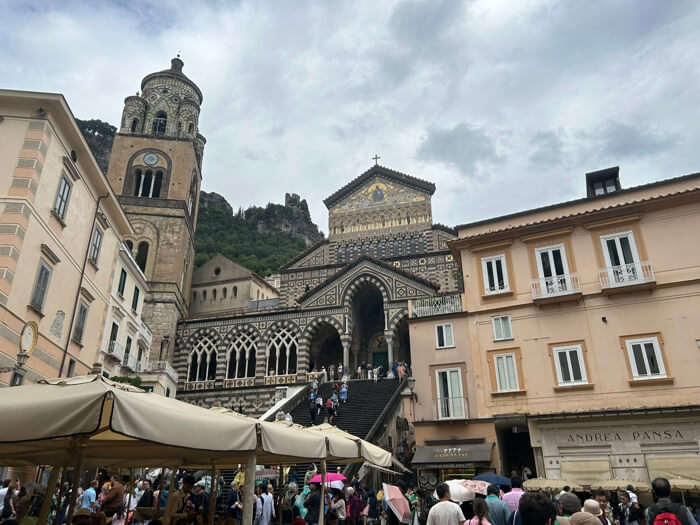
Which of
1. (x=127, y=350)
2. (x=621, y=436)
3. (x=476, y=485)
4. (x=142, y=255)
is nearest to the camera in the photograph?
(x=476, y=485)

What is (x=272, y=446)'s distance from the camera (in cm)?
656

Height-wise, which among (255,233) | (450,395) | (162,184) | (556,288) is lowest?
(450,395)

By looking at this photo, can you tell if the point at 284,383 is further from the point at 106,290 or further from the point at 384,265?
the point at 106,290

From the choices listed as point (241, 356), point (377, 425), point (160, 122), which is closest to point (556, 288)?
point (377, 425)

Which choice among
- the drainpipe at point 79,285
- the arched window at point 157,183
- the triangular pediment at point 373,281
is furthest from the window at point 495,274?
the arched window at point 157,183

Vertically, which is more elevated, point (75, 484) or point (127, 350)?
point (127, 350)

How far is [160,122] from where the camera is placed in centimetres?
4134

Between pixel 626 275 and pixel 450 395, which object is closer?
pixel 626 275

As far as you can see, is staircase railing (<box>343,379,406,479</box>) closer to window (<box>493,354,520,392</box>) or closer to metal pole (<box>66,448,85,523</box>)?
window (<box>493,354,520,392</box>)

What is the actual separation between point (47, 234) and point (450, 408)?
1414cm

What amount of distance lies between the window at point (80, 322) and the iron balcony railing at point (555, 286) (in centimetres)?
1566

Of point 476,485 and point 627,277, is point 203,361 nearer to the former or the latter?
point 627,277

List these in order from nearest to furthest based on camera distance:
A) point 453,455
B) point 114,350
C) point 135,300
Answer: point 453,455 → point 114,350 → point 135,300

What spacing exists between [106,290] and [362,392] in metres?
11.7
